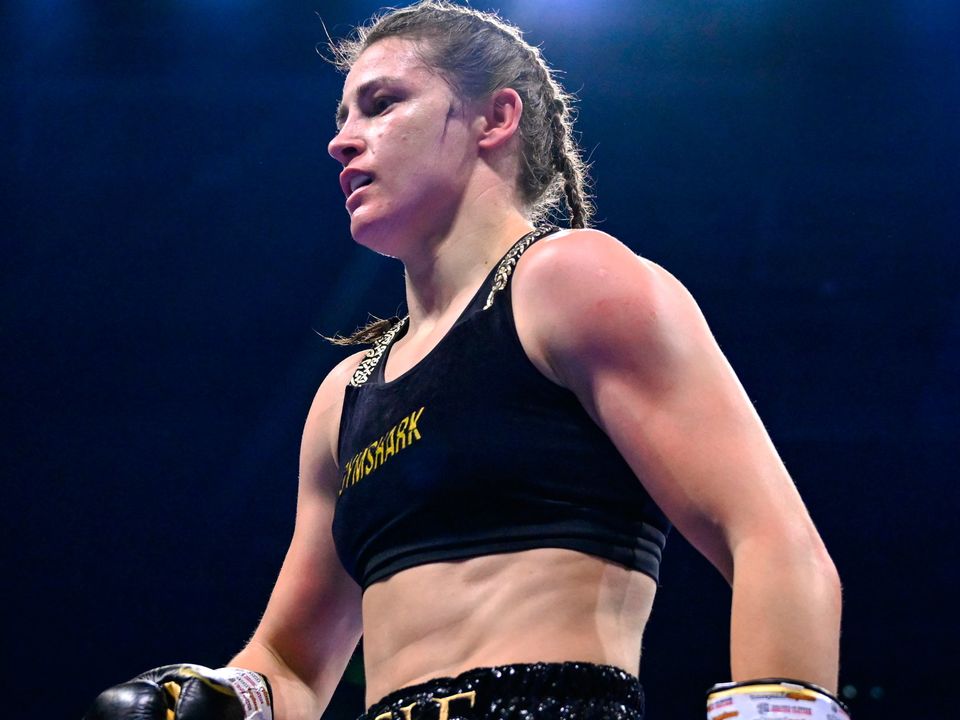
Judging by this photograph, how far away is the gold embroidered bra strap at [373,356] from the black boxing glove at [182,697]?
0.47 metres

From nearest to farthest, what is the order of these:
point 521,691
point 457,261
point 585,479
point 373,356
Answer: point 521,691 → point 585,479 → point 457,261 → point 373,356

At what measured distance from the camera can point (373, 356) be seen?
5.84 feet

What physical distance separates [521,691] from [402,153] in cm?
85

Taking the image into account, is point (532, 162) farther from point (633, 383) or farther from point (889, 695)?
point (889, 695)

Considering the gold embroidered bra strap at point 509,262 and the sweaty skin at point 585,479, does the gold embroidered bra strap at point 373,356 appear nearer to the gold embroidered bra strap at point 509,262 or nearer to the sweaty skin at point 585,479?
the sweaty skin at point 585,479

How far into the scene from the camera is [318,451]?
1803 millimetres

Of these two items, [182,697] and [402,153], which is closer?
[182,697]

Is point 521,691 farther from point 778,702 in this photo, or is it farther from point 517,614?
point 778,702

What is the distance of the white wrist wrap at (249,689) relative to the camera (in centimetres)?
146

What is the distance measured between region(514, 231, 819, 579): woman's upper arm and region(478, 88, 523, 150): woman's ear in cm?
45

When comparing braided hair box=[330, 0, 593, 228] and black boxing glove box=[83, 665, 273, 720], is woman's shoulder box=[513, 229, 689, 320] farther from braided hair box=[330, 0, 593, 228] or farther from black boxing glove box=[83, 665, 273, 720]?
black boxing glove box=[83, 665, 273, 720]

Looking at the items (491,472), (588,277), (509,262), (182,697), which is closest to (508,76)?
(509,262)

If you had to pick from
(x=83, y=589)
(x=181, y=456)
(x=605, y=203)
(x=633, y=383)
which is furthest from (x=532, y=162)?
(x=83, y=589)

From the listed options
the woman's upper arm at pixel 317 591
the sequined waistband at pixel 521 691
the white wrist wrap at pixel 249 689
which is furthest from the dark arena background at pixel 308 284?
the sequined waistband at pixel 521 691
